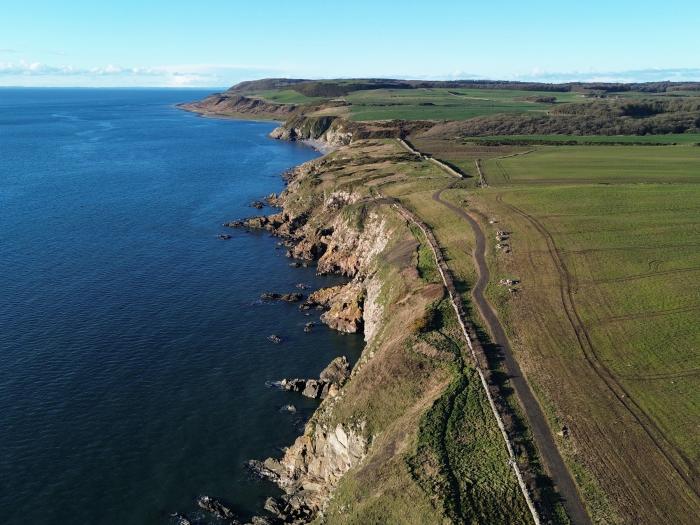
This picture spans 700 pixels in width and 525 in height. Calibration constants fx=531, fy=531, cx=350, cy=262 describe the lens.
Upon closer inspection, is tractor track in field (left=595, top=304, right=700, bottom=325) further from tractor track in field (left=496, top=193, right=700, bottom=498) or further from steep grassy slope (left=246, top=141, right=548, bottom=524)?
steep grassy slope (left=246, top=141, right=548, bottom=524)

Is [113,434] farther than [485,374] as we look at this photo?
Yes

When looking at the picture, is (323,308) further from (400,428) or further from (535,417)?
(535,417)

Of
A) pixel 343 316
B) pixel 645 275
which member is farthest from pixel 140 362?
pixel 645 275

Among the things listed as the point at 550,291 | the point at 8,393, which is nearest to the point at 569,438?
the point at 550,291

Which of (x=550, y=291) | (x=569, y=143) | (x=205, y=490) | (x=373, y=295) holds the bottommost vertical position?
(x=205, y=490)

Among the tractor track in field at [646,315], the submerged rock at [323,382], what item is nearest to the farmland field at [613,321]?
the tractor track in field at [646,315]

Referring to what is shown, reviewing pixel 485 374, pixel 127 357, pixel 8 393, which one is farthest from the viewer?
pixel 127 357

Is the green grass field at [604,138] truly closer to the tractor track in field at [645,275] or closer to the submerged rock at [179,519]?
the tractor track in field at [645,275]

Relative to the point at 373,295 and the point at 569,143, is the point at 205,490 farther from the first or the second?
the point at 569,143
